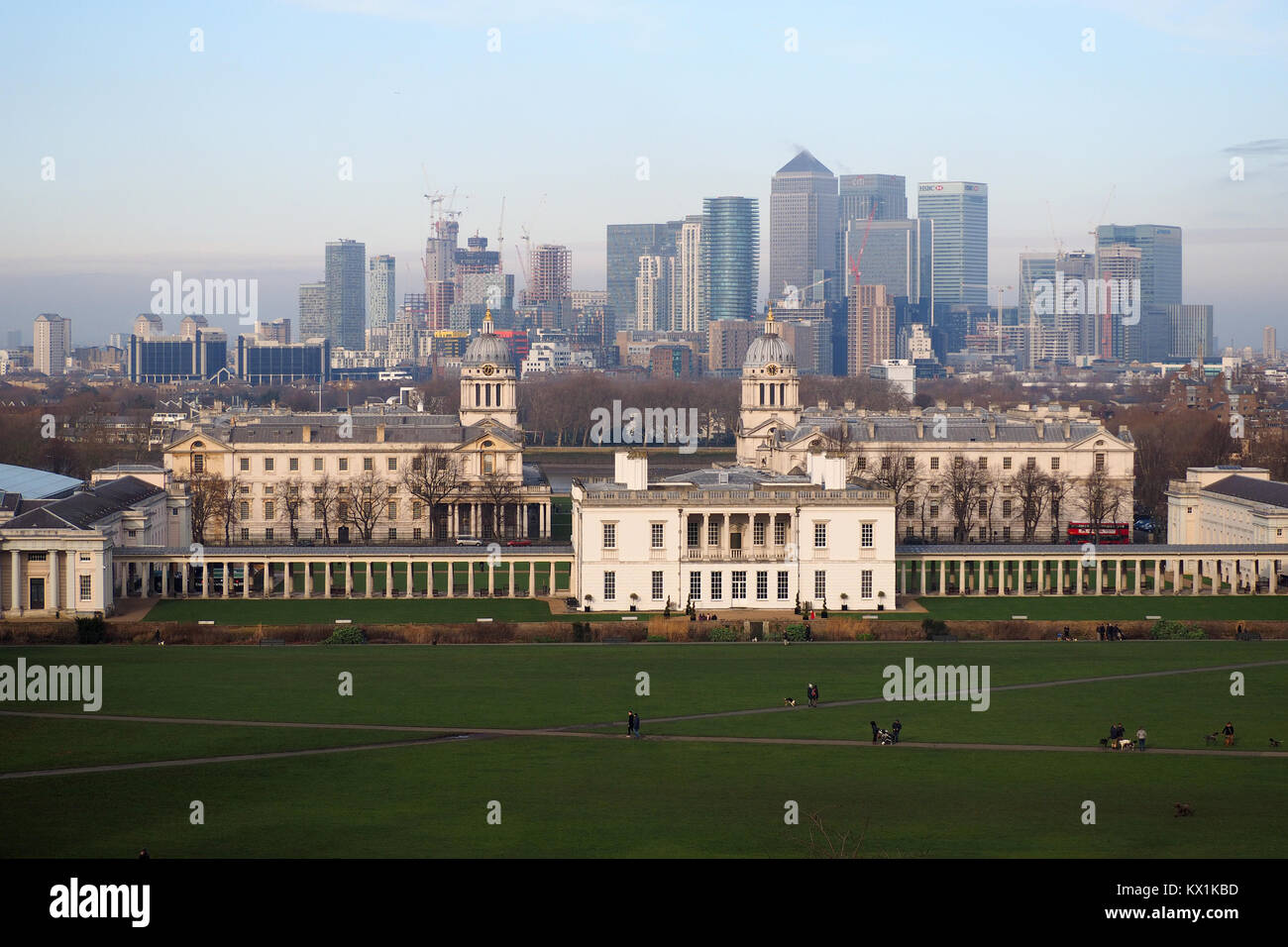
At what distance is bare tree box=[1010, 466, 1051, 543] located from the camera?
108625 mm

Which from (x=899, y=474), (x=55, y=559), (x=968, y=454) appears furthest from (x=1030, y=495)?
(x=55, y=559)

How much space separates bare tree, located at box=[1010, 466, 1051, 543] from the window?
1190 inches

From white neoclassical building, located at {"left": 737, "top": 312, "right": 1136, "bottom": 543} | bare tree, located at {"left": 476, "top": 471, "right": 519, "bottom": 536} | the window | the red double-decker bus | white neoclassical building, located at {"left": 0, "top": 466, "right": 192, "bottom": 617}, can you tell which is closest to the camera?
white neoclassical building, located at {"left": 0, "top": 466, "right": 192, "bottom": 617}

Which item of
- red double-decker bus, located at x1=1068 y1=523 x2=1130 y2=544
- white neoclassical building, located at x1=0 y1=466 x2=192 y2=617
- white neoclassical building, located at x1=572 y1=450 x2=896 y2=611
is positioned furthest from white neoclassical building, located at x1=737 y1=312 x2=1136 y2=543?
white neoclassical building, located at x1=0 y1=466 x2=192 y2=617

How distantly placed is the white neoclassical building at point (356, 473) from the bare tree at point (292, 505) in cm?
8

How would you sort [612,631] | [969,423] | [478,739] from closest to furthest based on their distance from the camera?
1. [478,739]
2. [612,631]
3. [969,423]

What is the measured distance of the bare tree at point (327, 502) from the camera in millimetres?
107500

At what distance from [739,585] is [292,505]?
36274 millimetres

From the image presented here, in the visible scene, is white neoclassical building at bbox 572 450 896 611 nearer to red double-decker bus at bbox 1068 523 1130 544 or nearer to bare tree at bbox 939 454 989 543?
bare tree at bbox 939 454 989 543
